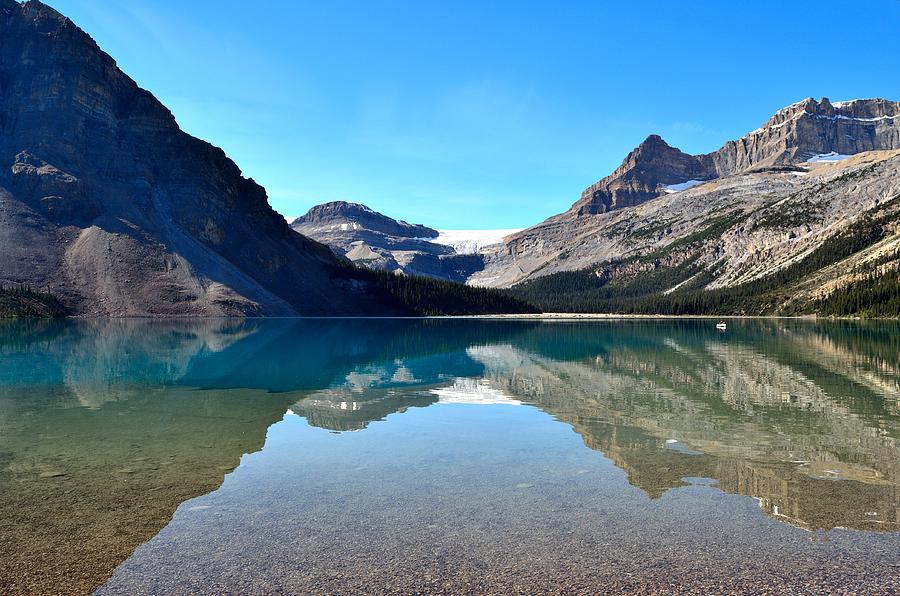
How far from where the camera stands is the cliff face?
134m

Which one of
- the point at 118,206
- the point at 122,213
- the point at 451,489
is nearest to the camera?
the point at 451,489

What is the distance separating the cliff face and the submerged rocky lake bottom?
4614 inches

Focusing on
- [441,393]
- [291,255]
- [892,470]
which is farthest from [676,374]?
[291,255]

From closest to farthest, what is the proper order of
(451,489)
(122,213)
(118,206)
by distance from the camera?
(451,489) < (122,213) < (118,206)

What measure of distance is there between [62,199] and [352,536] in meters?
170

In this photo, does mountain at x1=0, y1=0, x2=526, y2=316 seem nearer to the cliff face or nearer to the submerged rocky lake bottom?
the cliff face

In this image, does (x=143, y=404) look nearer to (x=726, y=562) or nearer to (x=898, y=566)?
(x=726, y=562)

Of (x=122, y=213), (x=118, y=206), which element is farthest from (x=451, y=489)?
(x=118, y=206)

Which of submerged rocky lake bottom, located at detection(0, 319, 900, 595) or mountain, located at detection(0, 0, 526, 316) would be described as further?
mountain, located at detection(0, 0, 526, 316)

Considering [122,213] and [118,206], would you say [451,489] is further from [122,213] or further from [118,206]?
[118,206]

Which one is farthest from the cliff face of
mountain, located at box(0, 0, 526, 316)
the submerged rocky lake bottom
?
the submerged rocky lake bottom

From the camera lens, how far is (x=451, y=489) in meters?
13.4

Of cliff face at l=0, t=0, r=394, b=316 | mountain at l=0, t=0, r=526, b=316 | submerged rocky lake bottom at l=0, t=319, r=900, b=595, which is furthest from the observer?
cliff face at l=0, t=0, r=394, b=316

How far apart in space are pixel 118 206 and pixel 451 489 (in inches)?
6586
